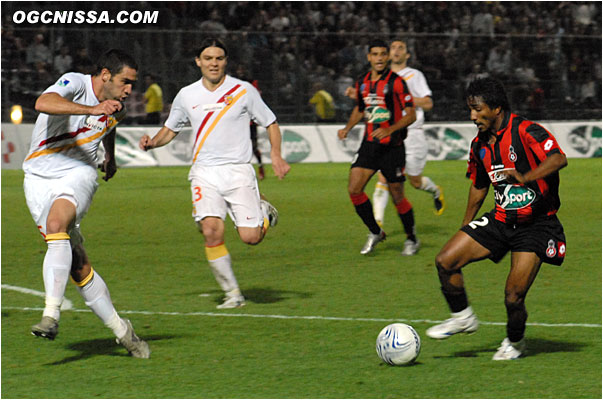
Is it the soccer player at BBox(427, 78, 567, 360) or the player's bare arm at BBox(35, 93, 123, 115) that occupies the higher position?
the player's bare arm at BBox(35, 93, 123, 115)

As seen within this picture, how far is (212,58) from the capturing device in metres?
8.56

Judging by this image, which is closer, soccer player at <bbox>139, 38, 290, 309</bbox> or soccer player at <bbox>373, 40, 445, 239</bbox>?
soccer player at <bbox>139, 38, 290, 309</bbox>

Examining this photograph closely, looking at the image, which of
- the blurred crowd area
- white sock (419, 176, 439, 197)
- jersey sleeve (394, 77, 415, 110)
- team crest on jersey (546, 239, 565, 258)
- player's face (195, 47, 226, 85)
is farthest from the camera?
the blurred crowd area

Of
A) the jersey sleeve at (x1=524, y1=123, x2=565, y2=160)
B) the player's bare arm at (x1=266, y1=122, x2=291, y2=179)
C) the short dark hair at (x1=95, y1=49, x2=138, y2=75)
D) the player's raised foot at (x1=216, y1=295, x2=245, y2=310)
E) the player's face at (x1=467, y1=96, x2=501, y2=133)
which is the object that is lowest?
the player's raised foot at (x1=216, y1=295, x2=245, y2=310)

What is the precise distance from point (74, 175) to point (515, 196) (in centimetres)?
288

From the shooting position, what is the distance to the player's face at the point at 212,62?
28.1 feet

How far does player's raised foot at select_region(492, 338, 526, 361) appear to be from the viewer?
6707 millimetres

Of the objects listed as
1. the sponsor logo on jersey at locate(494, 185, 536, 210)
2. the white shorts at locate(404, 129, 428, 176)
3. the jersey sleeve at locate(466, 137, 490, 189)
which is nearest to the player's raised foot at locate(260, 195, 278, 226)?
the jersey sleeve at locate(466, 137, 490, 189)

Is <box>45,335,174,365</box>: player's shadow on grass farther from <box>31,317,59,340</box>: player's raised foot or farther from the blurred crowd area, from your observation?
the blurred crowd area

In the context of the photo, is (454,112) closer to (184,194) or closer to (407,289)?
(184,194)

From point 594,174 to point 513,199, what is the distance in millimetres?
16567

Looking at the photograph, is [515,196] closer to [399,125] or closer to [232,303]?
[232,303]

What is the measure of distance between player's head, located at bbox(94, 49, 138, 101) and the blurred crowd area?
1660 centimetres

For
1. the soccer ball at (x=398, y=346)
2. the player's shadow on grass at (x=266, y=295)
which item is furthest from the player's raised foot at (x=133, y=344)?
the player's shadow on grass at (x=266, y=295)
